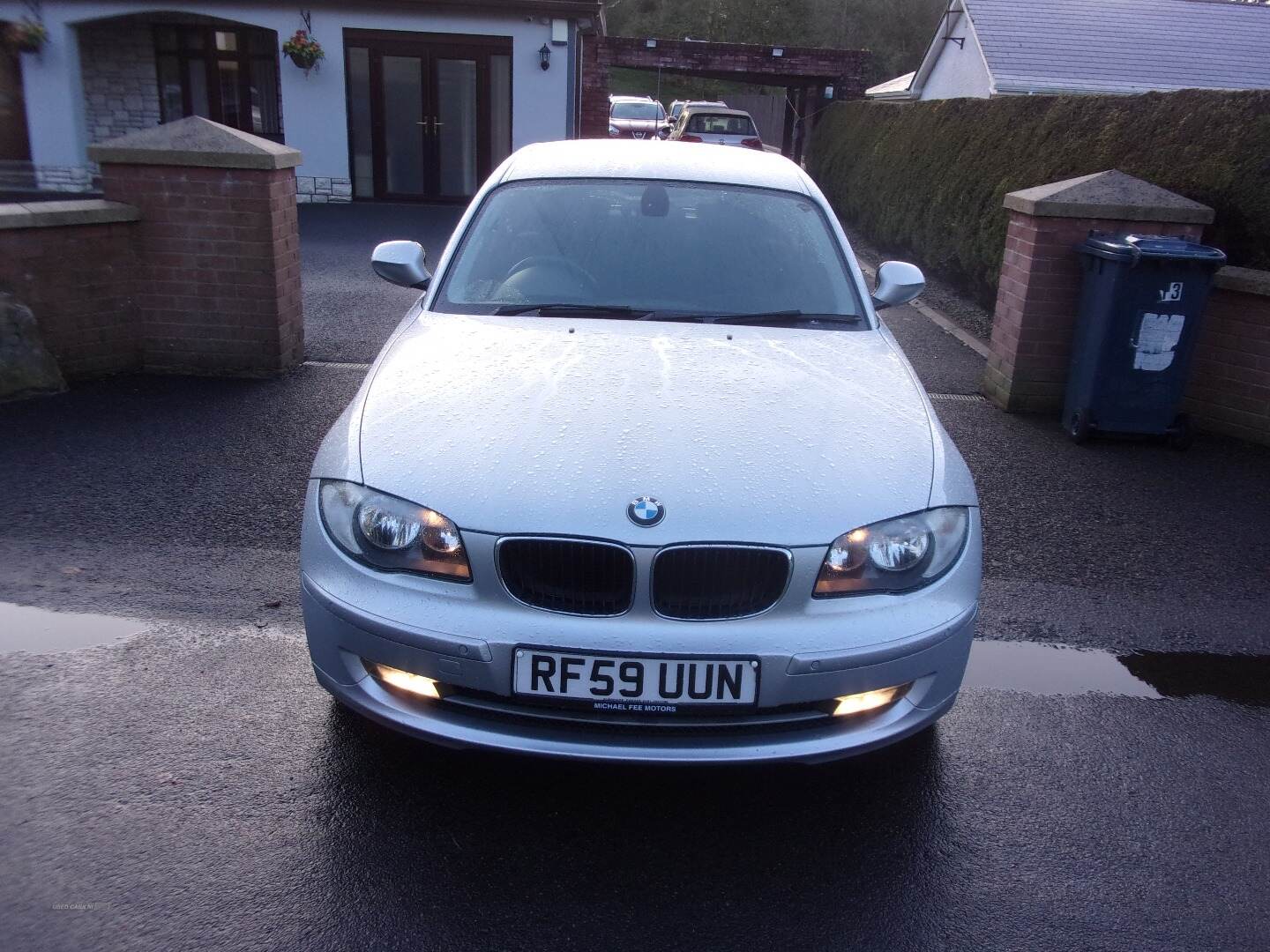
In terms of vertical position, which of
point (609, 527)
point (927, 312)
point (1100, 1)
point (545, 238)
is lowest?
point (927, 312)

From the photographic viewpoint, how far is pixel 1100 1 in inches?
1142

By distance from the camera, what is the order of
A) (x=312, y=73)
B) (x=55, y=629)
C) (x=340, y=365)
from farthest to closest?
(x=312, y=73), (x=340, y=365), (x=55, y=629)

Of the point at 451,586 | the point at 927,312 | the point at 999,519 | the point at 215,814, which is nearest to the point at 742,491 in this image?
the point at 451,586

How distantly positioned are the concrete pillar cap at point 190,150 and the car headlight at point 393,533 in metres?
4.32

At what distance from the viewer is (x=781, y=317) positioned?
3.82 meters

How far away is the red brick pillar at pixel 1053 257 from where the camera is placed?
257 inches

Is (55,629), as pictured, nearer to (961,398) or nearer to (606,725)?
(606,725)

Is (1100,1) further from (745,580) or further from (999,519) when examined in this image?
(745,580)

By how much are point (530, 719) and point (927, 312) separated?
915 centimetres

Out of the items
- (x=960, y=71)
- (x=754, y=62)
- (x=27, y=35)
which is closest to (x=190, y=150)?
(x=27, y=35)

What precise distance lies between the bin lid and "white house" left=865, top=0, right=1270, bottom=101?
18967 millimetres

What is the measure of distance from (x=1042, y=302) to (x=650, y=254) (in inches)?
146

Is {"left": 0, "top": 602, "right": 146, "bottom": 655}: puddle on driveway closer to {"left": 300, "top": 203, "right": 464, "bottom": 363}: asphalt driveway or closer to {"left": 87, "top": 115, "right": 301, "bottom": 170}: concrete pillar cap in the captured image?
Result: {"left": 87, "top": 115, "right": 301, "bottom": 170}: concrete pillar cap

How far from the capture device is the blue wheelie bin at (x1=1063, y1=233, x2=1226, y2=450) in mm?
6074
